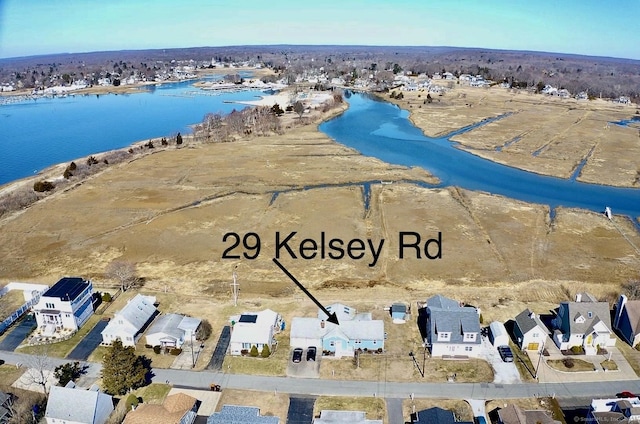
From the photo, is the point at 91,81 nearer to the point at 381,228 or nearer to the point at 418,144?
the point at 418,144

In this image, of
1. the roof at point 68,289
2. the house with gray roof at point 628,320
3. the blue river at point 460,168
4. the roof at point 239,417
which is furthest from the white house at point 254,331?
the blue river at point 460,168

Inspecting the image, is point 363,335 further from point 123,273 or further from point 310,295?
point 123,273

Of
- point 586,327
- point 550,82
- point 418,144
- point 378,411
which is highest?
point 550,82

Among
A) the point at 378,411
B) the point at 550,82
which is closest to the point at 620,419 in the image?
the point at 378,411

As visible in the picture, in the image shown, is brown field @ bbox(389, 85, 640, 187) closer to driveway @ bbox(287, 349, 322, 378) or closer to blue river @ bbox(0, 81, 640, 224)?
blue river @ bbox(0, 81, 640, 224)

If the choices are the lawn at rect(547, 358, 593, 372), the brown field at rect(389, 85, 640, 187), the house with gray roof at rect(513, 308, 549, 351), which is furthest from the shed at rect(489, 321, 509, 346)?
the brown field at rect(389, 85, 640, 187)

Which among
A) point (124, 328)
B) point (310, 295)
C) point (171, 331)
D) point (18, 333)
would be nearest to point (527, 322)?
point (310, 295)

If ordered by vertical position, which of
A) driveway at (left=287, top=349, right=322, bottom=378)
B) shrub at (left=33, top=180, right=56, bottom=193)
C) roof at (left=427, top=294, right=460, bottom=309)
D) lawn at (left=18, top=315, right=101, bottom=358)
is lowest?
driveway at (left=287, top=349, right=322, bottom=378)
